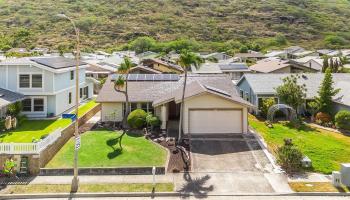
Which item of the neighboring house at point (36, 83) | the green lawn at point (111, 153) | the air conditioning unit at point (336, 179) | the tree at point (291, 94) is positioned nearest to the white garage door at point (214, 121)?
the green lawn at point (111, 153)

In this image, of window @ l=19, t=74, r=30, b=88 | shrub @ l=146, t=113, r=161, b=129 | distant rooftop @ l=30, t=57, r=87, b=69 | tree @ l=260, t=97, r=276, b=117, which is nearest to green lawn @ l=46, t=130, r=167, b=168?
shrub @ l=146, t=113, r=161, b=129

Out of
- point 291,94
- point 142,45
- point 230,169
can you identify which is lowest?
point 230,169

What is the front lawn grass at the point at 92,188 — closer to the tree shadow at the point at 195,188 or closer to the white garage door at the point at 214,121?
the tree shadow at the point at 195,188

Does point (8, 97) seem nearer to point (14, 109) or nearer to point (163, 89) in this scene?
point (14, 109)

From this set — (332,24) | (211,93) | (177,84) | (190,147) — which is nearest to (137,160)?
(190,147)

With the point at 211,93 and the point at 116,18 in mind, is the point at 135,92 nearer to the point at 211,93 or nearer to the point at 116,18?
the point at 211,93

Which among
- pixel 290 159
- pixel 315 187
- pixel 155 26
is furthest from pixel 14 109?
pixel 155 26

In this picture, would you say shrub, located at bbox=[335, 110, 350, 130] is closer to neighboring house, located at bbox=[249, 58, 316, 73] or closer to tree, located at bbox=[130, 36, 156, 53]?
neighboring house, located at bbox=[249, 58, 316, 73]
